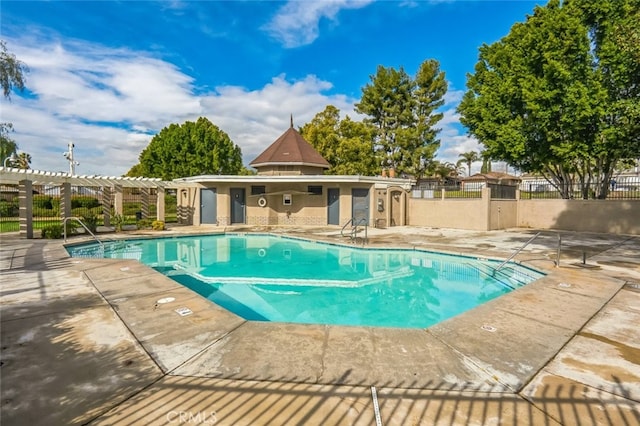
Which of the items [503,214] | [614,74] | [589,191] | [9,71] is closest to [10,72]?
[9,71]

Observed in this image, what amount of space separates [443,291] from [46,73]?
59.5 ft

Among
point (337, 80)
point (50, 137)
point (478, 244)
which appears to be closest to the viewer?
point (478, 244)

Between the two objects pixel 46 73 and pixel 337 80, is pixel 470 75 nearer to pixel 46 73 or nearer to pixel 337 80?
pixel 337 80

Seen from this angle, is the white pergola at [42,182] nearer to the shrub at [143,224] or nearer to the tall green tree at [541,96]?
the shrub at [143,224]

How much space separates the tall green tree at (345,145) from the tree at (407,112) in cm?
247

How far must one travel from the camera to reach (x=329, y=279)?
31.0ft

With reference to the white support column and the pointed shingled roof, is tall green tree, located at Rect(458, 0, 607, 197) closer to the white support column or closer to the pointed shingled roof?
the pointed shingled roof

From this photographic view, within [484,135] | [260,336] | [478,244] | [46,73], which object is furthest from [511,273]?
[46,73]

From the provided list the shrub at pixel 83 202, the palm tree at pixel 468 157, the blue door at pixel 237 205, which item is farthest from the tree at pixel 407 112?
the palm tree at pixel 468 157

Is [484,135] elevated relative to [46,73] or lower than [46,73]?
lower

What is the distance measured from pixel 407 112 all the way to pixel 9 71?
2977cm

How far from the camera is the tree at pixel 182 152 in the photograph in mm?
35531

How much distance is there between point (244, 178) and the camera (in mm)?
19422

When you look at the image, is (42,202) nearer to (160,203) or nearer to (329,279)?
(160,203)
